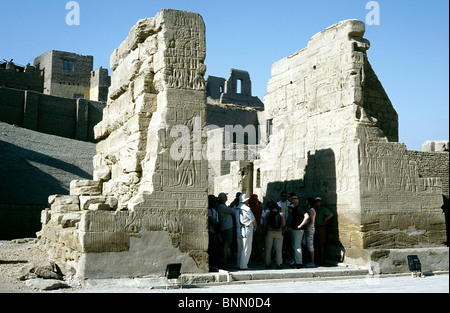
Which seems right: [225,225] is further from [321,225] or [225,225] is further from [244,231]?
[321,225]

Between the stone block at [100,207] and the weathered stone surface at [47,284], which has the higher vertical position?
the stone block at [100,207]

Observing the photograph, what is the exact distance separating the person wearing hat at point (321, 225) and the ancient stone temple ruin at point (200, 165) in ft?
0.88

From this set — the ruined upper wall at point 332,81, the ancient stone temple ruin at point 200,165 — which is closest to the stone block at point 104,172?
the ancient stone temple ruin at point 200,165

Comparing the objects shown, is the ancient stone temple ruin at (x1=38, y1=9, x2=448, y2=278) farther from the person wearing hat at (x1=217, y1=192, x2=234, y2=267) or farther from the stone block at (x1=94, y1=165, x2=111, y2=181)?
the person wearing hat at (x1=217, y1=192, x2=234, y2=267)

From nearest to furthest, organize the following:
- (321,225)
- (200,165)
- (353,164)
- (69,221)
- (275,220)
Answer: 1. (200,165)
2. (69,221)
3. (275,220)
4. (353,164)
5. (321,225)

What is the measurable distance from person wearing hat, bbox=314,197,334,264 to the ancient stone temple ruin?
0.27 metres

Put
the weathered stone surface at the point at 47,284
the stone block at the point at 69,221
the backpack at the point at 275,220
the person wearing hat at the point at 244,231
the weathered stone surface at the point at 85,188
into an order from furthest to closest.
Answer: the weathered stone surface at the point at 85,188
the backpack at the point at 275,220
the stone block at the point at 69,221
the person wearing hat at the point at 244,231
the weathered stone surface at the point at 47,284

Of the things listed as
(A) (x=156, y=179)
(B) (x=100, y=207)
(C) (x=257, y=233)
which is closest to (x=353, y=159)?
(C) (x=257, y=233)

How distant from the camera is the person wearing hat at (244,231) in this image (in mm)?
7984

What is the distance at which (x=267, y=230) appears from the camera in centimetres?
838

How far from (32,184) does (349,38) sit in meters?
16.7

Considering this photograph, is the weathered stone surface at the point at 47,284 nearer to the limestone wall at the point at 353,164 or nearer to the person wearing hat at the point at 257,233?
the person wearing hat at the point at 257,233

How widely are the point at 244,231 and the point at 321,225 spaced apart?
1960 millimetres

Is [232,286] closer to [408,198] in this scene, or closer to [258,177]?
[408,198]
